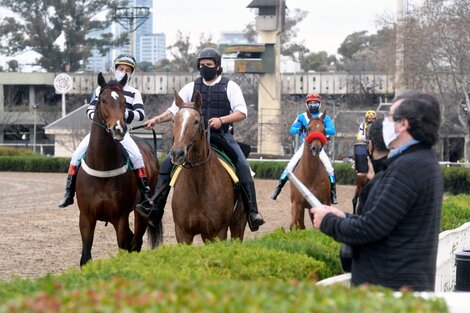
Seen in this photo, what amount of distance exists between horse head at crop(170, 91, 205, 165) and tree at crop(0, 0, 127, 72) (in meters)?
79.8

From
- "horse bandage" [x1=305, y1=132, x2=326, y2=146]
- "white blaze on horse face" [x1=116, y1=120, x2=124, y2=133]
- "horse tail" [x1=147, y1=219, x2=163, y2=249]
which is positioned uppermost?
"white blaze on horse face" [x1=116, y1=120, x2=124, y2=133]

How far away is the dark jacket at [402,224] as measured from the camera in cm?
593

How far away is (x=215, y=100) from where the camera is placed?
12047 mm

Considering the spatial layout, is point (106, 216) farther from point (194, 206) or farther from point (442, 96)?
point (442, 96)

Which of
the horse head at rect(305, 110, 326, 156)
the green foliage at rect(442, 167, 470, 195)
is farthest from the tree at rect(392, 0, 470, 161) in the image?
the horse head at rect(305, 110, 326, 156)

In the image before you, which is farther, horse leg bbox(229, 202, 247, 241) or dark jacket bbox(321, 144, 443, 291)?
horse leg bbox(229, 202, 247, 241)

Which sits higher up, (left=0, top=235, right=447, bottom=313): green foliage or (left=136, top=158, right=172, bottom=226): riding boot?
(left=0, top=235, right=447, bottom=313): green foliage

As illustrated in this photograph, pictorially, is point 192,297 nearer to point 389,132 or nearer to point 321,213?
point 321,213

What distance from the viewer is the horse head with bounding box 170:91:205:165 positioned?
10.4m

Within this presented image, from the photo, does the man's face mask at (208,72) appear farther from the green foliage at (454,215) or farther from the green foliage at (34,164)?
the green foliage at (34,164)

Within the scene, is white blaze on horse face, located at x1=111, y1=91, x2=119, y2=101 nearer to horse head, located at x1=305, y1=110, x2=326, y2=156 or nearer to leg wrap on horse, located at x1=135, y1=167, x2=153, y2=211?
leg wrap on horse, located at x1=135, y1=167, x2=153, y2=211

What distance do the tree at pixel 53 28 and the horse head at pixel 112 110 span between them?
78441mm

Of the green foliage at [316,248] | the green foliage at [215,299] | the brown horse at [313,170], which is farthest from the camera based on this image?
the brown horse at [313,170]

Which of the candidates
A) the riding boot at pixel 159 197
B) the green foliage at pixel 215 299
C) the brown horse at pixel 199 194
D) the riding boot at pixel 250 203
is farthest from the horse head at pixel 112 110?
the green foliage at pixel 215 299
